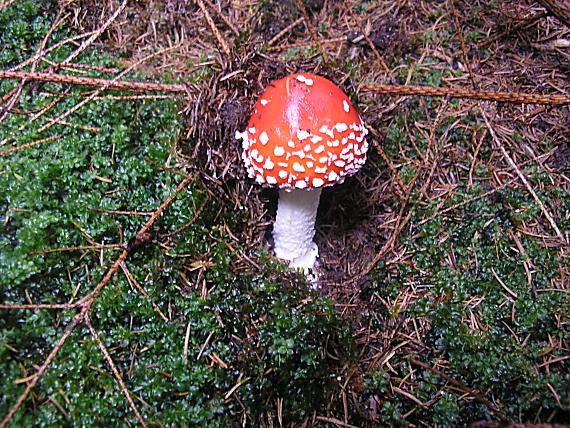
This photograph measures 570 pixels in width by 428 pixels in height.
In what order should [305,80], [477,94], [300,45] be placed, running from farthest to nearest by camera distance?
[300,45] < [477,94] < [305,80]

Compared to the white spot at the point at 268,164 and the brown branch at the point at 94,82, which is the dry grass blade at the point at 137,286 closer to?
the white spot at the point at 268,164

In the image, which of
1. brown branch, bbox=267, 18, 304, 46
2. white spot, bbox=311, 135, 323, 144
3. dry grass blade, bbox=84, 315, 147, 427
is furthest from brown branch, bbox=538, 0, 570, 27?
dry grass blade, bbox=84, 315, 147, 427

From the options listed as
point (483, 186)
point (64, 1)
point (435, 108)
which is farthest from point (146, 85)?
point (483, 186)

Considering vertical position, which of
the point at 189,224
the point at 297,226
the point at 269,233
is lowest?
the point at 269,233

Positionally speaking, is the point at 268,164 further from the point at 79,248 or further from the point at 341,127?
the point at 79,248

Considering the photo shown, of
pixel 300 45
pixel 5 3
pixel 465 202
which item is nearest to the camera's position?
pixel 5 3

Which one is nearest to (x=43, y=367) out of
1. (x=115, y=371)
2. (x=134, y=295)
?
(x=115, y=371)

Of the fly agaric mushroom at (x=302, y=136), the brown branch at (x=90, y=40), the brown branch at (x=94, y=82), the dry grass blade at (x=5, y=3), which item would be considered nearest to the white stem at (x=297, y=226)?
the fly agaric mushroom at (x=302, y=136)
